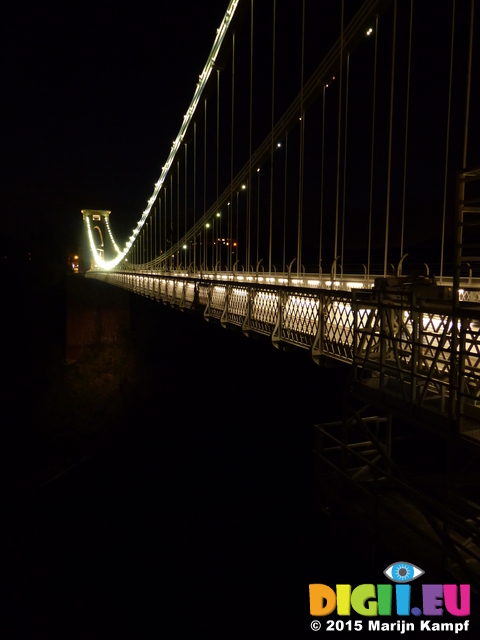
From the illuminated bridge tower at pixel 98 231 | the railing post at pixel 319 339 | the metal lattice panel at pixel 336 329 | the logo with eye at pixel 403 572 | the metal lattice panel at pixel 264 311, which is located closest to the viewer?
the logo with eye at pixel 403 572

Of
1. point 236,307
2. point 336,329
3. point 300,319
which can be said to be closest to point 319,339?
point 336,329

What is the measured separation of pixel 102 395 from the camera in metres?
21.5

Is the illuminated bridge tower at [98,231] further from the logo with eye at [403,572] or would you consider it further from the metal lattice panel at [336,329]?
the logo with eye at [403,572]

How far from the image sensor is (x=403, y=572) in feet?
16.0

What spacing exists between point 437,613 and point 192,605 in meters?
4.08

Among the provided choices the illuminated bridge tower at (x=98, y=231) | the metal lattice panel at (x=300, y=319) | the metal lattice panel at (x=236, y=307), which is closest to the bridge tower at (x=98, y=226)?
the illuminated bridge tower at (x=98, y=231)

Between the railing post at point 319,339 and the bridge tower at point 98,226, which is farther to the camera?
the bridge tower at point 98,226

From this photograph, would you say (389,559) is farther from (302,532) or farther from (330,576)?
(302,532)

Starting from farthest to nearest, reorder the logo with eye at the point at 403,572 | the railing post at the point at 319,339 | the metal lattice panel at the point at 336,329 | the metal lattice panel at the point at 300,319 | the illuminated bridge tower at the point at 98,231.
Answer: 1. the illuminated bridge tower at the point at 98,231
2. the metal lattice panel at the point at 300,319
3. the railing post at the point at 319,339
4. the metal lattice panel at the point at 336,329
5. the logo with eye at the point at 403,572

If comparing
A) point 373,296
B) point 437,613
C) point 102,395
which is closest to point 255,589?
point 437,613

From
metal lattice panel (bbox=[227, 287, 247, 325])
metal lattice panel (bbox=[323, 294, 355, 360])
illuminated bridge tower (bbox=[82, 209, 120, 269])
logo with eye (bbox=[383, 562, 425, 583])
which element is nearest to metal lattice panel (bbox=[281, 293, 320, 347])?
metal lattice panel (bbox=[323, 294, 355, 360])

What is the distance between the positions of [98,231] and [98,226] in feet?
4.81

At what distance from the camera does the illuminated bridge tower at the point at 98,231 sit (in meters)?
58.3

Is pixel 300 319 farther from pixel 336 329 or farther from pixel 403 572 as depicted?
pixel 403 572
